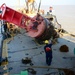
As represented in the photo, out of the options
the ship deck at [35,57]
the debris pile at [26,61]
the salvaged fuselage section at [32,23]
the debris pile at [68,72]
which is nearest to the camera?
the debris pile at [68,72]

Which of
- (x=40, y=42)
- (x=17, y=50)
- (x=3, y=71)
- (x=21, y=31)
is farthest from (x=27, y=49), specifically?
(x=21, y=31)

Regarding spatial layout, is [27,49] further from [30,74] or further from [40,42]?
[30,74]

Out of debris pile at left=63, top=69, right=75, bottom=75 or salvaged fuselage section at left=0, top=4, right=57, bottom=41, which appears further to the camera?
salvaged fuselage section at left=0, top=4, right=57, bottom=41

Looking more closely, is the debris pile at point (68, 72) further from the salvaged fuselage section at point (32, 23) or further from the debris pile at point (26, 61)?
the salvaged fuselage section at point (32, 23)

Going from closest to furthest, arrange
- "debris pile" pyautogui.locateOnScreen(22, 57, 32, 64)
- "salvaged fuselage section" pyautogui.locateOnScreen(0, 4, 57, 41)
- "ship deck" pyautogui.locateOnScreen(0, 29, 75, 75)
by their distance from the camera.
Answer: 1. "ship deck" pyautogui.locateOnScreen(0, 29, 75, 75)
2. "debris pile" pyautogui.locateOnScreen(22, 57, 32, 64)
3. "salvaged fuselage section" pyautogui.locateOnScreen(0, 4, 57, 41)

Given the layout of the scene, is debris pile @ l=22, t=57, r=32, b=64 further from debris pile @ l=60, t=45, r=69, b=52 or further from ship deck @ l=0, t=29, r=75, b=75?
debris pile @ l=60, t=45, r=69, b=52

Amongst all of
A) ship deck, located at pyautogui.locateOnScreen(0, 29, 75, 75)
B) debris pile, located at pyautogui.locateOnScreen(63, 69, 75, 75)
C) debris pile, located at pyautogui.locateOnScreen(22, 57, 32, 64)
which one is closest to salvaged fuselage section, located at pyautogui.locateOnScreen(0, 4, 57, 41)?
ship deck, located at pyautogui.locateOnScreen(0, 29, 75, 75)

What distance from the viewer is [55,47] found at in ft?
39.4

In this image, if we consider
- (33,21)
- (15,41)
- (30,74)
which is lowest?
(30,74)

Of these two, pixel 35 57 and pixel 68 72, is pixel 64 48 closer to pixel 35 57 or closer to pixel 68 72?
pixel 35 57

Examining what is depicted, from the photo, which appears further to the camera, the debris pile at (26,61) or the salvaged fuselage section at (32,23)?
the salvaged fuselage section at (32,23)

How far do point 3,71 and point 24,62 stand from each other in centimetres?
135

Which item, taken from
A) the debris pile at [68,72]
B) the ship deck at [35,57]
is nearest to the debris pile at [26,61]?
the ship deck at [35,57]

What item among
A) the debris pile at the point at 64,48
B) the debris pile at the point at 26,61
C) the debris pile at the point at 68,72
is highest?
the debris pile at the point at 64,48
